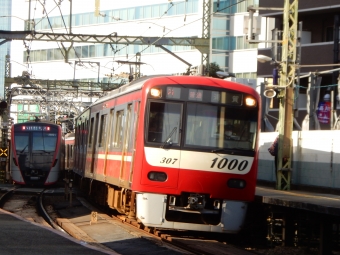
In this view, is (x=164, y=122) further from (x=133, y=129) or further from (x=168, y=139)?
(x=133, y=129)

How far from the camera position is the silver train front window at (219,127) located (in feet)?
48.3

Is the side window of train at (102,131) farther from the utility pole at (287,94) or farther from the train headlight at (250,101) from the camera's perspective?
the train headlight at (250,101)

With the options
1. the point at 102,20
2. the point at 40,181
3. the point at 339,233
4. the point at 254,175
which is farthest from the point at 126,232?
the point at 102,20

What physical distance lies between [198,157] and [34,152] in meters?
19.9

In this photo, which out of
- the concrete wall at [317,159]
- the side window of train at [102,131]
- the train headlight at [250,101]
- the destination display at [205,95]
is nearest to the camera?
the destination display at [205,95]

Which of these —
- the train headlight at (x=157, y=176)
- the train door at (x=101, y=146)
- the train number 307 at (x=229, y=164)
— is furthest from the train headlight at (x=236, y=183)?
the train door at (x=101, y=146)

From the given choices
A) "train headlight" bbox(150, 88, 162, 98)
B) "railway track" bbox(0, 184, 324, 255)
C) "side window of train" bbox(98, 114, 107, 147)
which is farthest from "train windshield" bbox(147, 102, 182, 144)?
"side window of train" bbox(98, 114, 107, 147)

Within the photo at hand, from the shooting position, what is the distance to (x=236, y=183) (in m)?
14.9

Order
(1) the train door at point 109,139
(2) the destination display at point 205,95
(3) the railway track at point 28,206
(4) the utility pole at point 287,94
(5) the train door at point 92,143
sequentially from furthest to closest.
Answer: (5) the train door at point 92,143
(4) the utility pole at point 287,94
(3) the railway track at point 28,206
(1) the train door at point 109,139
(2) the destination display at point 205,95

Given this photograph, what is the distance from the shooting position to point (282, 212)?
49.5ft

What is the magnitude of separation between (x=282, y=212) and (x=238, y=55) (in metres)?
41.7

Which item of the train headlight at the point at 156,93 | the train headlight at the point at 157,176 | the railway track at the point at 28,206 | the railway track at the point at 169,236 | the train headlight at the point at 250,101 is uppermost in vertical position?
the train headlight at the point at 156,93

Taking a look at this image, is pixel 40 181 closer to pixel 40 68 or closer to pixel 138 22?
pixel 138 22

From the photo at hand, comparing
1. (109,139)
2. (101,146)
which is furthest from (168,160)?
(101,146)
